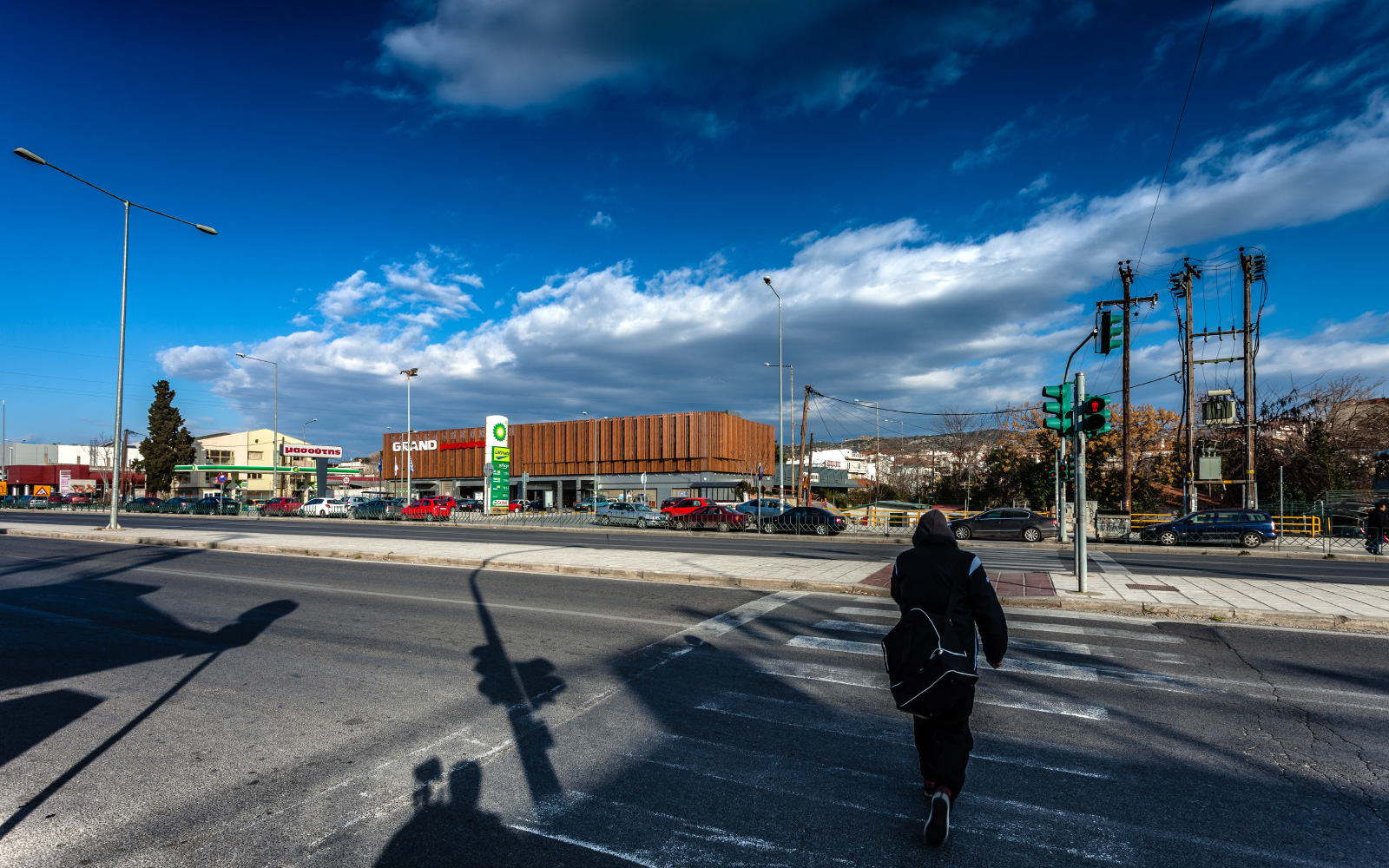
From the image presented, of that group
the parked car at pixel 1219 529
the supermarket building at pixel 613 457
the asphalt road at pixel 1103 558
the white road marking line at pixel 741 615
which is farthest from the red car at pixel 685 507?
the white road marking line at pixel 741 615

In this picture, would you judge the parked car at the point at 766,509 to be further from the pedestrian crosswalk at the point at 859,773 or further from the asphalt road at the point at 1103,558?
the pedestrian crosswalk at the point at 859,773

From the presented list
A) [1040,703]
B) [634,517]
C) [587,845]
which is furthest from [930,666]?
[634,517]

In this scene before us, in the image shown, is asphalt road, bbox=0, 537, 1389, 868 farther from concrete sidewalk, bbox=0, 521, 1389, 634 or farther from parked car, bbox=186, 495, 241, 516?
parked car, bbox=186, 495, 241, 516

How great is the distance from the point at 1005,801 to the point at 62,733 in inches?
260

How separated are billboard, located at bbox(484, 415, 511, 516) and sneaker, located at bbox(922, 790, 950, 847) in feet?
141

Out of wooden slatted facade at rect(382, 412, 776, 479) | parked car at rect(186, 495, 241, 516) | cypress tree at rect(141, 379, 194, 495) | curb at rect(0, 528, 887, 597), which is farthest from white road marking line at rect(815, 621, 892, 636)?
cypress tree at rect(141, 379, 194, 495)

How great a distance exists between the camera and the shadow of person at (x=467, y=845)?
343cm

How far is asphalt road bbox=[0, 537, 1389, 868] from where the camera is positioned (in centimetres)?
366

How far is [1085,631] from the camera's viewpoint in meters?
9.05

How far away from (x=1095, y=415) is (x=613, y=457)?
197ft

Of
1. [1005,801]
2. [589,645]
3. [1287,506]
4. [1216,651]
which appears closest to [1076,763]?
[1005,801]

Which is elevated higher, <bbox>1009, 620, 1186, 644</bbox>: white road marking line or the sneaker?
the sneaker

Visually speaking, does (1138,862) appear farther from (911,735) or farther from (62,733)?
(62,733)

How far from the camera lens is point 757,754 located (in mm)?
4855
